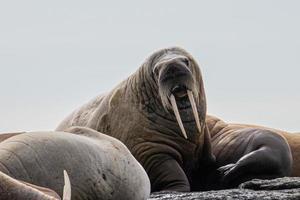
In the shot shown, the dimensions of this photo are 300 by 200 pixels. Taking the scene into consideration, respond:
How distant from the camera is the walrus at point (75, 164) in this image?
7.30m

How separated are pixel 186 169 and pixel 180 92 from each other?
1020 mm

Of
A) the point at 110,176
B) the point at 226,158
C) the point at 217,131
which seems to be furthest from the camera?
the point at 217,131

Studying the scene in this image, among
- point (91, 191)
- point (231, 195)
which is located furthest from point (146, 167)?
point (91, 191)

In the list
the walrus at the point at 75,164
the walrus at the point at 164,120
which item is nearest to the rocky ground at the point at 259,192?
the walrus at the point at 75,164

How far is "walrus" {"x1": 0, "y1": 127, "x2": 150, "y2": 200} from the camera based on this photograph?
730cm

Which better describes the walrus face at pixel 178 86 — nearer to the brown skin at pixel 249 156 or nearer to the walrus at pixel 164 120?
the walrus at pixel 164 120

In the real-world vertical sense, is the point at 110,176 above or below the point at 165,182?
above

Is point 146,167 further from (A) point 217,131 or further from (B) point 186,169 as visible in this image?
(A) point 217,131

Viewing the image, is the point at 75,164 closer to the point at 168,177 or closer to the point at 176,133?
the point at 168,177

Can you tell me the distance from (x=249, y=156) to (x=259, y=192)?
314cm

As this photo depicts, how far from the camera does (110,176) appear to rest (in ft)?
26.3

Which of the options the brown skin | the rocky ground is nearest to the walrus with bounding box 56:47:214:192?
the brown skin

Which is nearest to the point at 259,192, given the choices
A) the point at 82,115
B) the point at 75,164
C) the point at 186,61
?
the point at 75,164

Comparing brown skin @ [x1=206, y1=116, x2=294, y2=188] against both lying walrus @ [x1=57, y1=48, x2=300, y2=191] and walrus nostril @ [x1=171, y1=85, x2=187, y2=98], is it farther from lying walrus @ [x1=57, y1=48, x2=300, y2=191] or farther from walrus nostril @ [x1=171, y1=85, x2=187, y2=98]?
walrus nostril @ [x1=171, y1=85, x2=187, y2=98]
